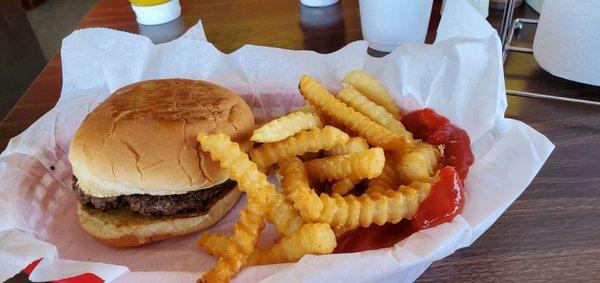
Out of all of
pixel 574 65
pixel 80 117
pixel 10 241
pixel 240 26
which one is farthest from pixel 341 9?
pixel 10 241

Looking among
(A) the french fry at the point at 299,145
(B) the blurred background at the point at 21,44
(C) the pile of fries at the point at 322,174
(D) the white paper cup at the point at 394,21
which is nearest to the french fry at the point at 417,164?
(C) the pile of fries at the point at 322,174

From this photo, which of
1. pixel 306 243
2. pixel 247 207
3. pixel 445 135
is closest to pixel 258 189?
pixel 247 207

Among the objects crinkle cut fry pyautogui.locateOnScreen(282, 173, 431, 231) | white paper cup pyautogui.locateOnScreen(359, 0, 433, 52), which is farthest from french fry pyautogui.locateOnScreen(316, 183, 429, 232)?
white paper cup pyautogui.locateOnScreen(359, 0, 433, 52)

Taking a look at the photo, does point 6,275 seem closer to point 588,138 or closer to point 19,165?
point 19,165

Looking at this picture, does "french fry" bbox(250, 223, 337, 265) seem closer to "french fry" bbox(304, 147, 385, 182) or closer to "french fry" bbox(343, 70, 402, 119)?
"french fry" bbox(304, 147, 385, 182)

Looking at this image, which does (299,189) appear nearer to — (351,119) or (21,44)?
(351,119)

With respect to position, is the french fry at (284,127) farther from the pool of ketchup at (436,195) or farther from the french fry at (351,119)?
the pool of ketchup at (436,195)

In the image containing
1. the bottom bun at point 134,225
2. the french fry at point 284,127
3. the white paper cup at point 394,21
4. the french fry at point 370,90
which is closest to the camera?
the french fry at point 284,127
